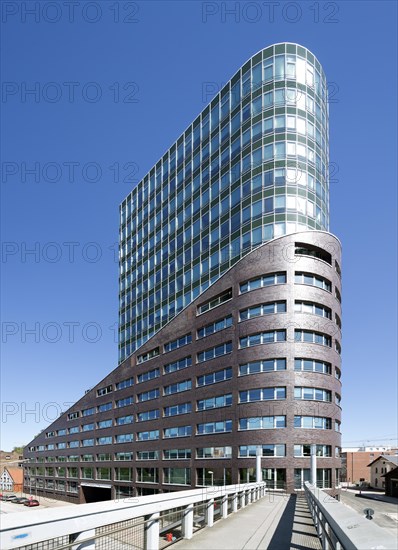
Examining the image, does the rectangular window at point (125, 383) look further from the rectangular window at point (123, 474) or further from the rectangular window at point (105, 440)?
the rectangular window at point (123, 474)

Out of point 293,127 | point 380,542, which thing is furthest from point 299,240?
point 380,542

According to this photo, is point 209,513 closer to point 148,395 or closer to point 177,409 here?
point 177,409

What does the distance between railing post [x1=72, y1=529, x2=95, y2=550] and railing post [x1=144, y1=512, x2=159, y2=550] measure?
7.10 feet

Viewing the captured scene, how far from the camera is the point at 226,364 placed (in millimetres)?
52375

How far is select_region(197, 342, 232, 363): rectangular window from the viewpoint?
174ft

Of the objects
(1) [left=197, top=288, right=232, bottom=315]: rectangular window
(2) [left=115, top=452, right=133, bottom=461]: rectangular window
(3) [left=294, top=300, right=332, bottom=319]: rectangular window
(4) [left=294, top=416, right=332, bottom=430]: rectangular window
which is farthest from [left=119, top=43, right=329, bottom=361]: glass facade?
(4) [left=294, top=416, right=332, bottom=430]: rectangular window

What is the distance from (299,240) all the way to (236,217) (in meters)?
8.39

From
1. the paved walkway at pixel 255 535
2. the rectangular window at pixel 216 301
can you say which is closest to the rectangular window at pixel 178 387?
the rectangular window at pixel 216 301

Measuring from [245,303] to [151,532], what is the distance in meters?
42.1

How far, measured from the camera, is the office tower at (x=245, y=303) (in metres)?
48.0

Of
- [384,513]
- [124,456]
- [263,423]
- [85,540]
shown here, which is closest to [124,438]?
[124,456]

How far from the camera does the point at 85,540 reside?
6.98 metres

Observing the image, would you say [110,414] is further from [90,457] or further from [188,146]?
[188,146]

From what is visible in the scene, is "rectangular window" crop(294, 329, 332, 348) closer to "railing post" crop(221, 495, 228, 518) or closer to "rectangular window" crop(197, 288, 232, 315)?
"rectangular window" crop(197, 288, 232, 315)
